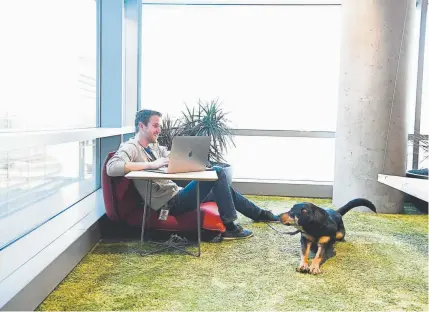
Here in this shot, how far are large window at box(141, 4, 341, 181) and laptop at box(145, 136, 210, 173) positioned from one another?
253 centimetres

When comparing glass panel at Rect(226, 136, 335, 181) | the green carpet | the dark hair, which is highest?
the dark hair

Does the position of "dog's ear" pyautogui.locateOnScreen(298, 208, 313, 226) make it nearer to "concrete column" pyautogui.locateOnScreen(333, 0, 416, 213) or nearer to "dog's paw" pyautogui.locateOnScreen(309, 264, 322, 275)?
"dog's paw" pyautogui.locateOnScreen(309, 264, 322, 275)

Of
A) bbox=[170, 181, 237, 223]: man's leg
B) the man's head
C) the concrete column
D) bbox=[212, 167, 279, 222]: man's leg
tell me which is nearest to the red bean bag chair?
bbox=[170, 181, 237, 223]: man's leg

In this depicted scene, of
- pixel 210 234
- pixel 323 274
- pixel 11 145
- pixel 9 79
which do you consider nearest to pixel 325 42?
pixel 210 234

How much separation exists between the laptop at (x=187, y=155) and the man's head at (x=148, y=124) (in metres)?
0.38

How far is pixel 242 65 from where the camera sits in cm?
590

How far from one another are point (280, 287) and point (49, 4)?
2.56 meters

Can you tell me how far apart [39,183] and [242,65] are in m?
3.35

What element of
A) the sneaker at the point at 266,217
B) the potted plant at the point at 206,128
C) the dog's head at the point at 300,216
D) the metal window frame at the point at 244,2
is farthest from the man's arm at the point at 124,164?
the metal window frame at the point at 244,2

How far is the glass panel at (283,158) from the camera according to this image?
5.82 metres

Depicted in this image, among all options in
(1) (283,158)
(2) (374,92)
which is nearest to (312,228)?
(2) (374,92)

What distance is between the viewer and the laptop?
307 cm

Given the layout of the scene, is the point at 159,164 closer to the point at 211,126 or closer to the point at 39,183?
the point at 39,183

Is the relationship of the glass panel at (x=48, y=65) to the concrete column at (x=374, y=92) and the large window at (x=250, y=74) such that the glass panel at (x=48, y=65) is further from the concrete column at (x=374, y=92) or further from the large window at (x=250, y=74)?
the concrete column at (x=374, y=92)
